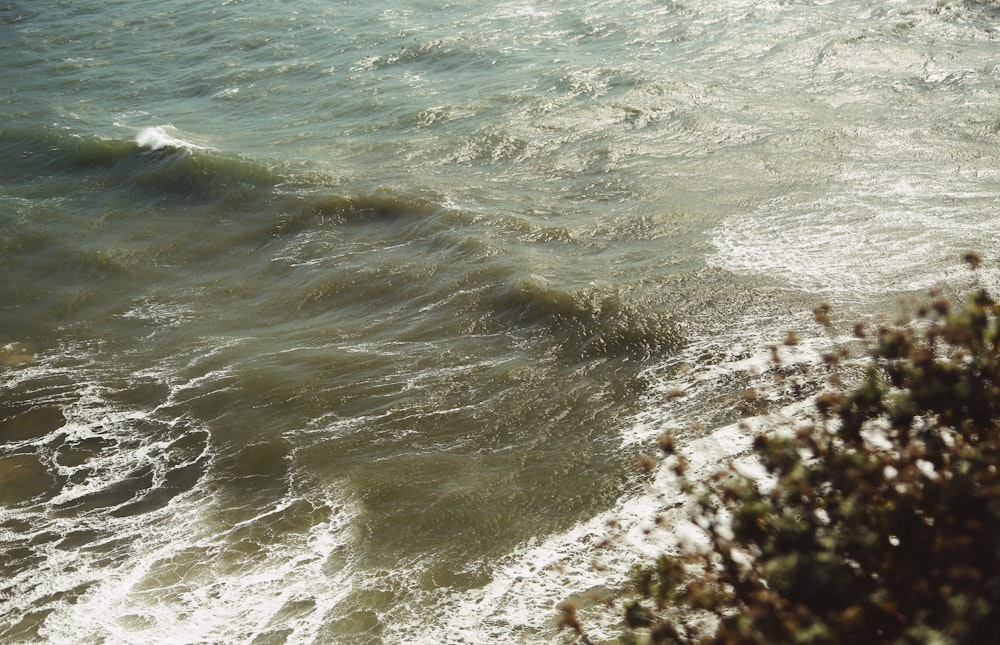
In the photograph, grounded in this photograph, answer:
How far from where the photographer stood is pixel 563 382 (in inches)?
310

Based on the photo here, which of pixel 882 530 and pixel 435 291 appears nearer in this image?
pixel 882 530

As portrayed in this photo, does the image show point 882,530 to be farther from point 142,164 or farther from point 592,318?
point 142,164

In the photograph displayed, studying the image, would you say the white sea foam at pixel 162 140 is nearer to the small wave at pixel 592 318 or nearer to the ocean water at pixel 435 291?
the ocean water at pixel 435 291

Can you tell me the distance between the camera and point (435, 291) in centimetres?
986

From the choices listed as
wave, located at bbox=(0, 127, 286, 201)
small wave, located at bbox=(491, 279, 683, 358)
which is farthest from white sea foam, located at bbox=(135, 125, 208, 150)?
small wave, located at bbox=(491, 279, 683, 358)

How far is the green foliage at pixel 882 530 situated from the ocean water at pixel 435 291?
1731 mm

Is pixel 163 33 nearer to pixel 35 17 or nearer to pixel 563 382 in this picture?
pixel 35 17

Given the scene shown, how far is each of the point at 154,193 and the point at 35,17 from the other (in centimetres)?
1640

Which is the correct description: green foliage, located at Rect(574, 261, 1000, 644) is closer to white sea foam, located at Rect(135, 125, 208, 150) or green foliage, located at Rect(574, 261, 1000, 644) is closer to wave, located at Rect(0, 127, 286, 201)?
wave, located at Rect(0, 127, 286, 201)

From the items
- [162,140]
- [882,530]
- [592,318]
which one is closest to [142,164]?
[162,140]

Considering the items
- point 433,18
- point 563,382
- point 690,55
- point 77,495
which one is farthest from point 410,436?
point 433,18

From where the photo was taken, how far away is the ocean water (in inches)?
243

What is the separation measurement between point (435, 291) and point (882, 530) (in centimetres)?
710

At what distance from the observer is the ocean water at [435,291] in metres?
6.18
